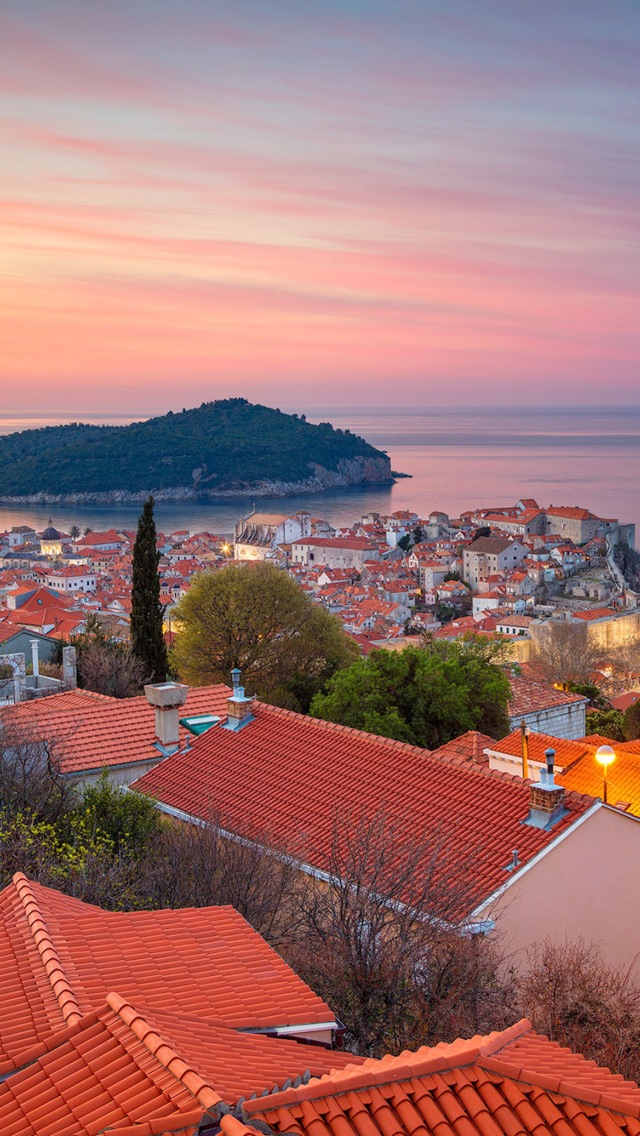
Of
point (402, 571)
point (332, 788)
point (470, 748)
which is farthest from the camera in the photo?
point (402, 571)

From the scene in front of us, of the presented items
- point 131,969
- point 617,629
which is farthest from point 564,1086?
point 617,629

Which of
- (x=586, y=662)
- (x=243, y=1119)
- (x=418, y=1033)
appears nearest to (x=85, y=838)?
(x=418, y=1033)

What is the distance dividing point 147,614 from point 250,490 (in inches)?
5044

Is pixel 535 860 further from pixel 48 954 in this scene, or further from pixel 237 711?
pixel 237 711

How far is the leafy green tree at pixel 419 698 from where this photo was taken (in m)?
12.1

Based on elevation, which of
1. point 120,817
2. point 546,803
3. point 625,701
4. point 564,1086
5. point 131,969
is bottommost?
point 625,701

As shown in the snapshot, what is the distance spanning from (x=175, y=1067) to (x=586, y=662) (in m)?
32.3

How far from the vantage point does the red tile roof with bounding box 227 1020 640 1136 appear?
2465mm

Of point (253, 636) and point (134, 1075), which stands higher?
point (134, 1075)

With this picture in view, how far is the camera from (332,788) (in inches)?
294

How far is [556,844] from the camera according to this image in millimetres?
6117

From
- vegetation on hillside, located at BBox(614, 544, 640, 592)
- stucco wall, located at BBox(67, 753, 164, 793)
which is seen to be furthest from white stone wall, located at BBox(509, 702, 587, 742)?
vegetation on hillside, located at BBox(614, 544, 640, 592)

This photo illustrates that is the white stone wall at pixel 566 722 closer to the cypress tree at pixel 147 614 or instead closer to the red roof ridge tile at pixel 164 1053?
the cypress tree at pixel 147 614

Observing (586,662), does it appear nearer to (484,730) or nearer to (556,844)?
(484,730)
